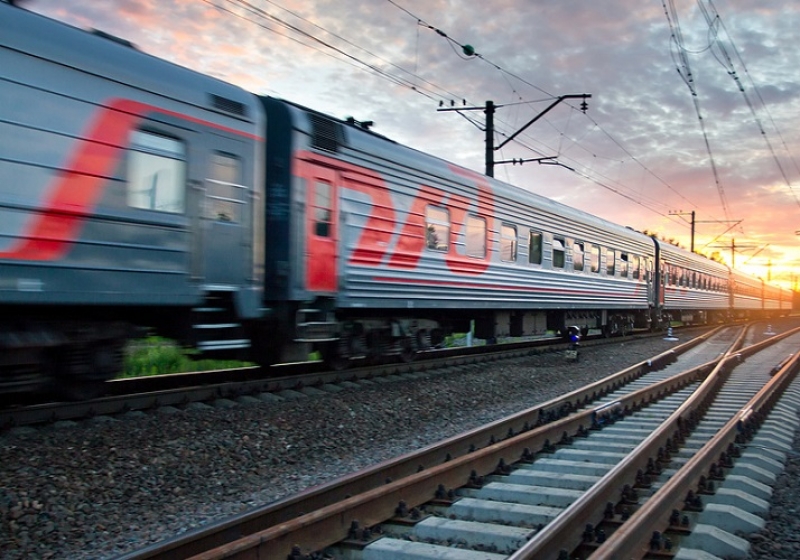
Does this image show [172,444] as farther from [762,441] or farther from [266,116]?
[762,441]

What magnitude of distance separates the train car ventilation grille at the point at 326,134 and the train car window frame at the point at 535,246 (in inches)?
252

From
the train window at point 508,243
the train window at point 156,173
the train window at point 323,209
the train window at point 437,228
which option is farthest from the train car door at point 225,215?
the train window at point 508,243

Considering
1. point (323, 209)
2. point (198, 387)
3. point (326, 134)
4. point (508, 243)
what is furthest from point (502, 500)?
point (508, 243)

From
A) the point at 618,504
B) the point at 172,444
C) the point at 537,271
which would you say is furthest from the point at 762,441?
the point at 537,271

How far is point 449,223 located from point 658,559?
8.25 meters

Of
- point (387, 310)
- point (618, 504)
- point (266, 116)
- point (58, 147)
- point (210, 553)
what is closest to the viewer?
point (210, 553)

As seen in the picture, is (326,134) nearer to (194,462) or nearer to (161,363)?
(194,462)

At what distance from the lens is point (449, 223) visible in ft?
38.7

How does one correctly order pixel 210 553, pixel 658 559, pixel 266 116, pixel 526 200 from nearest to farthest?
1. pixel 210 553
2. pixel 658 559
3. pixel 266 116
4. pixel 526 200

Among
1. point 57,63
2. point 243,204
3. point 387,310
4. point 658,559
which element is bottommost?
point 658,559

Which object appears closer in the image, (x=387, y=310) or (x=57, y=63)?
(x=57, y=63)

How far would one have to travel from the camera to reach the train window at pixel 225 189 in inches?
292

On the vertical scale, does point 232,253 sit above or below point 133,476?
above

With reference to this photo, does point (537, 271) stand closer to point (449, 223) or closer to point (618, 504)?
point (449, 223)
